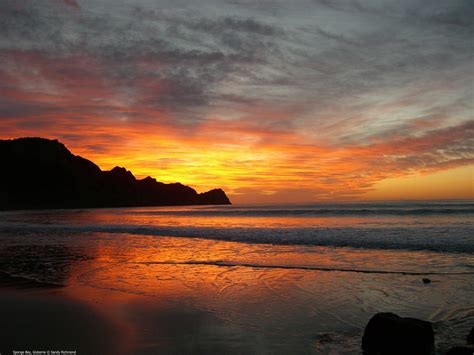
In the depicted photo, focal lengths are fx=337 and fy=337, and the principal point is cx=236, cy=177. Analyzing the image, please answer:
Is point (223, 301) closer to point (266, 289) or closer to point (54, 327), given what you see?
point (266, 289)

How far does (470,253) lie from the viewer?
1560cm

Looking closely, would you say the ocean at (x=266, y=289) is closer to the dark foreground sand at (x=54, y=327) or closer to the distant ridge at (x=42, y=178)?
the dark foreground sand at (x=54, y=327)

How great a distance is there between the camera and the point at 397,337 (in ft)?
17.7

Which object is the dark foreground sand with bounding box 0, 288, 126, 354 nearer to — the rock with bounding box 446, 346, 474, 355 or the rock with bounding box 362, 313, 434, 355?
the rock with bounding box 362, 313, 434, 355

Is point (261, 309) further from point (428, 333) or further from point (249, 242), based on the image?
point (249, 242)

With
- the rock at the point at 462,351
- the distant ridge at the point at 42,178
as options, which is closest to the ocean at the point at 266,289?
the rock at the point at 462,351

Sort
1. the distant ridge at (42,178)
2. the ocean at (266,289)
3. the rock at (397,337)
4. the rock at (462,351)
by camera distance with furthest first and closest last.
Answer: the distant ridge at (42,178) → the ocean at (266,289) → the rock at (397,337) → the rock at (462,351)

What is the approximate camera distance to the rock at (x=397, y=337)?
17.2 feet

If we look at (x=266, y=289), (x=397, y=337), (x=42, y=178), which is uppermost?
(x=42, y=178)

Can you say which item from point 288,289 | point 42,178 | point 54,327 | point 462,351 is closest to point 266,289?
point 288,289

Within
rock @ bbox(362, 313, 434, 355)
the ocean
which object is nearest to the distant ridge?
the ocean

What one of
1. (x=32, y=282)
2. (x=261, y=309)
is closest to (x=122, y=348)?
(x=261, y=309)

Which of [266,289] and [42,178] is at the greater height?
[42,178]

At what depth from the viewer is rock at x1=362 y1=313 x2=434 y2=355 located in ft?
17.2
